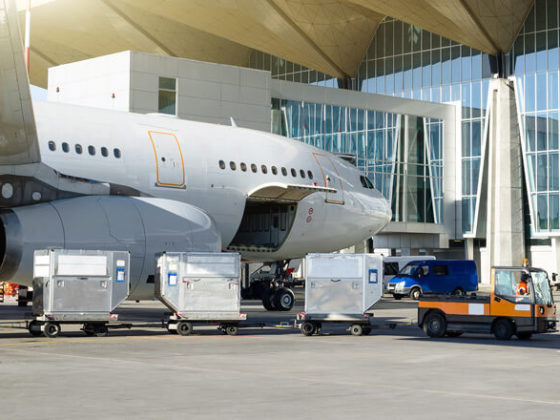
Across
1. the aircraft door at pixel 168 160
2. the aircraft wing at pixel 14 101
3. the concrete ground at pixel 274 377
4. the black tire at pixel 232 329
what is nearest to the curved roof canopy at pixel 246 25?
the aircraft door at pixel 168 160

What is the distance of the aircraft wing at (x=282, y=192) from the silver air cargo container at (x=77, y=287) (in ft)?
23.3

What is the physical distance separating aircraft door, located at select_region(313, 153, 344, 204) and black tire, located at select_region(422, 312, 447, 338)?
824cm

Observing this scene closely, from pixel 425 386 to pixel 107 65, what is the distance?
4058 centimetres

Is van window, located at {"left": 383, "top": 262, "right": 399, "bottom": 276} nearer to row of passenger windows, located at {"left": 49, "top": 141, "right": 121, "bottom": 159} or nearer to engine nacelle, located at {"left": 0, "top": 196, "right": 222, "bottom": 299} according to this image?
engine nacelle, located at {"left": 0, "top": 196, "right": 222, "bottom": 299}

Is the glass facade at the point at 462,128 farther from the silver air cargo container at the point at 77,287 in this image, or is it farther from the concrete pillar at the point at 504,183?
the silver air cargo container at the point at 77,287

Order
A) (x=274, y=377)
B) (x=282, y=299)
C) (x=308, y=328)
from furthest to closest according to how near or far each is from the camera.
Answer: (x=282, y=299) < (x=308, y=328) < (x=274, y=377)

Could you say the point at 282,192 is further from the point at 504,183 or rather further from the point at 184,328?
the point at 504,183

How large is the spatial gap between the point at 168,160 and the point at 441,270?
30103 millimetres

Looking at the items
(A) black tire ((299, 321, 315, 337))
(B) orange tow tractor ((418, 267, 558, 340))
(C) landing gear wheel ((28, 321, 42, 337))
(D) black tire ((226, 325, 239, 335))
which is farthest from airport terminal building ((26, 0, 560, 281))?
(C) landing gear wheel ((28, 321, 42, 337))

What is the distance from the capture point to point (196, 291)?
847 inches

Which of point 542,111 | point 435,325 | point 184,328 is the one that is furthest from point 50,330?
point 542,111

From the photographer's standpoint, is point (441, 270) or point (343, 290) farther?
point (441, 270)

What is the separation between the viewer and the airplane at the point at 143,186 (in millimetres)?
20125

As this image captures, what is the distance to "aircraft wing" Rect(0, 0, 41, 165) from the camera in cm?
1612
